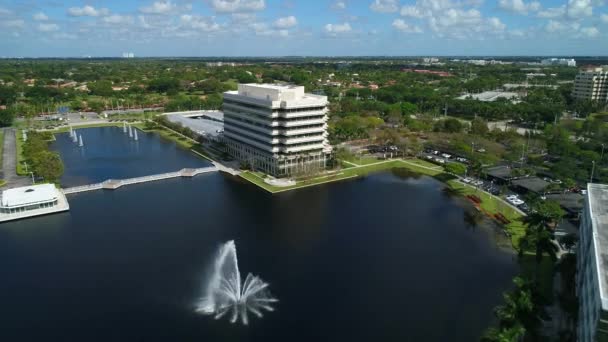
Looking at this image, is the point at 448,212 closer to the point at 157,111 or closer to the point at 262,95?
the point at 262,95

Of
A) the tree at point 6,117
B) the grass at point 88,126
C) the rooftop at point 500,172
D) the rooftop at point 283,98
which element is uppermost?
the rooftop at point 283,98

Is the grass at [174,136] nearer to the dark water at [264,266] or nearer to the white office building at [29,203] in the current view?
the dark water at [264,266]

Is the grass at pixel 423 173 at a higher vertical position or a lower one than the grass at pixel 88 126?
lower

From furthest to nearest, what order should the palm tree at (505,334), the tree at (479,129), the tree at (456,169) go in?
the tree at (479,129) < the tree at (456,169) < the palm tree at (505,334)

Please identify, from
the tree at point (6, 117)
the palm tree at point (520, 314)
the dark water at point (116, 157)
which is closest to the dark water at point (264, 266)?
the palm tree at point (520, 314)

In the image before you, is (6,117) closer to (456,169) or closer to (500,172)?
(456,169)

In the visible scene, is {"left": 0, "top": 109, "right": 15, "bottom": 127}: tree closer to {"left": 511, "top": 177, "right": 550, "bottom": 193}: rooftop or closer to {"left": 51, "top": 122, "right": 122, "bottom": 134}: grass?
{"left": 51, "top": 122, "right": 122, "bottom": 134}: grass
